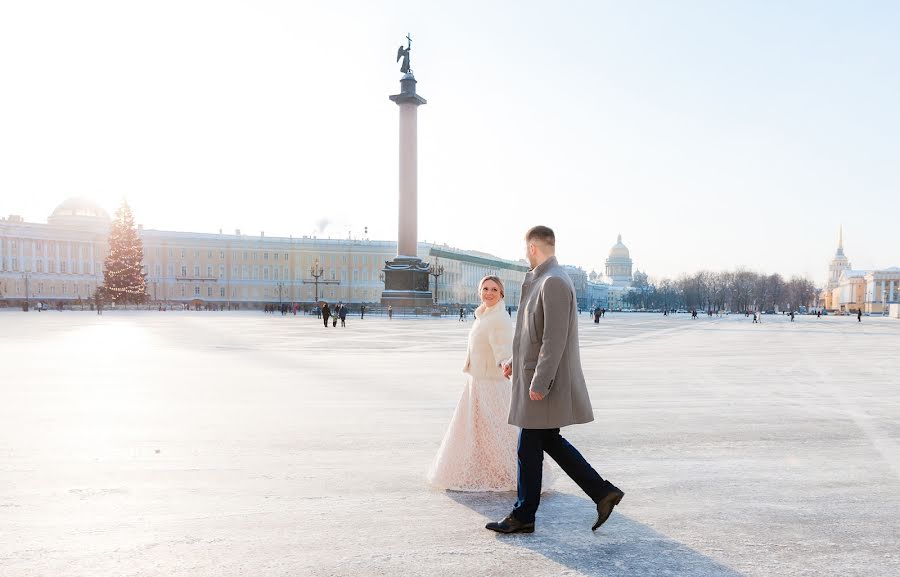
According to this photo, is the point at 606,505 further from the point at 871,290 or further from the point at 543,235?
the point at 871,290

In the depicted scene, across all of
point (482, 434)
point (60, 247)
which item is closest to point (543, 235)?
A: point (482, 434)

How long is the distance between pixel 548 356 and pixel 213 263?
4293 inches

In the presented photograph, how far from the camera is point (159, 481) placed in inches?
220

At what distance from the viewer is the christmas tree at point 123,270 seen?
76188 mm

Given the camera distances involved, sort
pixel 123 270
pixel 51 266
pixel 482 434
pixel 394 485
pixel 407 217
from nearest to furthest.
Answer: pixel 482 434 < pixel 394 485 < pixel 407 217 < pixel 123 270 < pixel 51 266

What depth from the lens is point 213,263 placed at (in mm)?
107500

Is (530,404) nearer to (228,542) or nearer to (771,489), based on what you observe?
(228,542)

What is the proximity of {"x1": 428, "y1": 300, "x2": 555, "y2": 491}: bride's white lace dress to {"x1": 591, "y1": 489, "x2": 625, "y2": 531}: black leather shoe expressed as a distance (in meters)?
0.84

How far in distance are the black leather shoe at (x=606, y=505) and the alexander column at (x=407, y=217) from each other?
4633cm

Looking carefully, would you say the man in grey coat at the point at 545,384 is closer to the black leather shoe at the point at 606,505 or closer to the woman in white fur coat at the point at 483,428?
the black leather shoe at the point at 606,505

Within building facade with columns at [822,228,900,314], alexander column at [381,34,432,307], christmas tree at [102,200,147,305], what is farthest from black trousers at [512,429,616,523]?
building facade with columns at [822,228,900,314]

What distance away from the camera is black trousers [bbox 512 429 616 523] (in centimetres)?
450

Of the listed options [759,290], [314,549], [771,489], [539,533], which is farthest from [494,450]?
[759,290]

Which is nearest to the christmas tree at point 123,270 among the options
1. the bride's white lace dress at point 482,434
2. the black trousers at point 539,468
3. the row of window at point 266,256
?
the row of window at point 266,256
